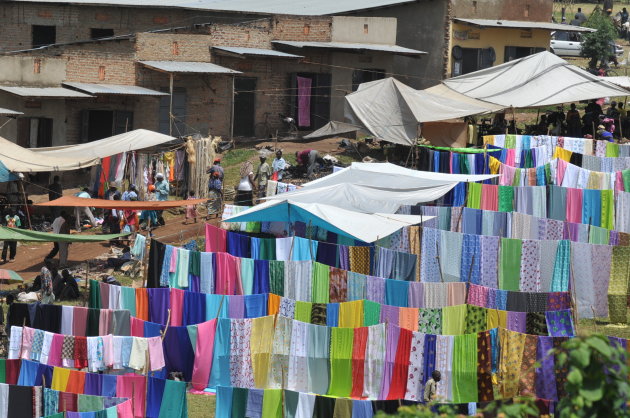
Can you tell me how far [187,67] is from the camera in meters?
30.6

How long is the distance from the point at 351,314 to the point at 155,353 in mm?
2634

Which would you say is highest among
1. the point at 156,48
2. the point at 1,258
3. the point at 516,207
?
the point at 156,48

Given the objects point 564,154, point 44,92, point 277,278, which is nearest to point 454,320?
point 277,278

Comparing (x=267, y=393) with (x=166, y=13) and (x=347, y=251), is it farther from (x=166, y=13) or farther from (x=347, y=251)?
(x=166, y=13)

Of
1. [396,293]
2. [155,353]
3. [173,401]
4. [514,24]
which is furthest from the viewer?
[514,24]

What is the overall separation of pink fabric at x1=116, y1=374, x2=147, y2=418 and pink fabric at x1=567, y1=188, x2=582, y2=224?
10710 mm

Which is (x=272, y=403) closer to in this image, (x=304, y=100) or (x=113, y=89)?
(x=113, y=89)

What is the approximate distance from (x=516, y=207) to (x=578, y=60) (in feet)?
79.9

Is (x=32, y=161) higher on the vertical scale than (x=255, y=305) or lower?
higher

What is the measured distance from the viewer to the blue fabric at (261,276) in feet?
61.3

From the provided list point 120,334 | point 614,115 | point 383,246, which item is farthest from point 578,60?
point 120,334

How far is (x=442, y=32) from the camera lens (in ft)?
118

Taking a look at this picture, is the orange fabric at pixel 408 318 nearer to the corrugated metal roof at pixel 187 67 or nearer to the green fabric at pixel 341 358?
the green fabric at pixel 341 358

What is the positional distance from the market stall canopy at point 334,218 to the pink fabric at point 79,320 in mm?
4794
